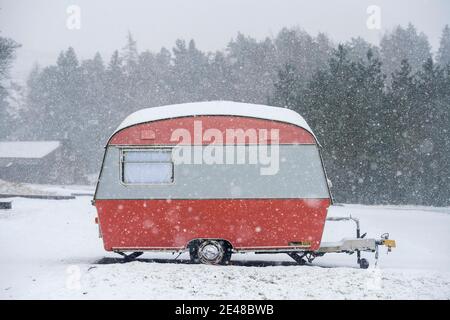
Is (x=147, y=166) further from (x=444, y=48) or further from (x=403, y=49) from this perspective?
(x=444, y=48)

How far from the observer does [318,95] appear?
3409 cm

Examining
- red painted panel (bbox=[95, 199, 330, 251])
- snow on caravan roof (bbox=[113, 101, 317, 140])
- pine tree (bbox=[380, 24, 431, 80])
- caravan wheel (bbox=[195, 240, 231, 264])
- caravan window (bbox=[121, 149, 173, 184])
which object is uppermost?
pine tree (bbox=[380, 24, 431, 80])

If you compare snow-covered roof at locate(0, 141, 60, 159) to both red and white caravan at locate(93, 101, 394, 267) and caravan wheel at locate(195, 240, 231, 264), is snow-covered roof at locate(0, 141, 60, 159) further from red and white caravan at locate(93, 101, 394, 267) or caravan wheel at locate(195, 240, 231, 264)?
caravan wheel at locate(195, 240, 231, 264)

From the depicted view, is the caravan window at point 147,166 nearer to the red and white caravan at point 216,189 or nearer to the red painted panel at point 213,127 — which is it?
the red and white caravan at point 216,189

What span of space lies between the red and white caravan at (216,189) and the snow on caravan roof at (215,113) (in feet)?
0.24

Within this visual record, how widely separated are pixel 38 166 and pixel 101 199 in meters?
48.6

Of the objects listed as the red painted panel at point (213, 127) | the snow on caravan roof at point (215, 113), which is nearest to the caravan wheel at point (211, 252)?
the red painted panel at point (213, 127)

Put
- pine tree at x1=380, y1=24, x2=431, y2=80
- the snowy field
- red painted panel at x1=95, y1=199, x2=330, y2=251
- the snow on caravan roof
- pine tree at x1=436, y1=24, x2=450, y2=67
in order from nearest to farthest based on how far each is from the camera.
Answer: the snowy field → red painted panel at x1=95, y1=199, x2=330, y2=251 → the snow on caravan roof → pine tree at x1=380, y1=24, x2=431, y2=80 → pine tree at x1=436, y1=24, x2=450, y2=67

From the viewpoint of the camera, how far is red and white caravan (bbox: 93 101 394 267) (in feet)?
33.7

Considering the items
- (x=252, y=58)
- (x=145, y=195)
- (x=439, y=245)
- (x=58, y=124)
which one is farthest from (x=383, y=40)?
(x=145, y=195)

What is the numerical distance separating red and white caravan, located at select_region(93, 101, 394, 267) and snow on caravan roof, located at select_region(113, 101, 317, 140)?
74mm

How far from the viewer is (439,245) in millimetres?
14820

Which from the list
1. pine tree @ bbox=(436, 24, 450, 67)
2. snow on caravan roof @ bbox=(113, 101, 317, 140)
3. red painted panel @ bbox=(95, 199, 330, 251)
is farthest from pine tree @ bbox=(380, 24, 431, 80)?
red painted panel @ bbox=(95, 199, 330, 251)
